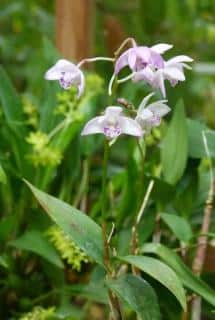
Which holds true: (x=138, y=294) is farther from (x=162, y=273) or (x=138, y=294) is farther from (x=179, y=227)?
(x=179, y=227)

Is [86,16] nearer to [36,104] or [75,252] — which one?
[36,104]

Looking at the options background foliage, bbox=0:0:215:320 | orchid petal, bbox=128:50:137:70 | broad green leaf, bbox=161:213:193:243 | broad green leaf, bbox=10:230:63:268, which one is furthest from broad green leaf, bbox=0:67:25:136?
orchid petal, bbox=128:50:137:70

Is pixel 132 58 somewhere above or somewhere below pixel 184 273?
above

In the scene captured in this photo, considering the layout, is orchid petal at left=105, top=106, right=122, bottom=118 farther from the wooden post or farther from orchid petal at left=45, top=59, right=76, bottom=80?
the wooden post

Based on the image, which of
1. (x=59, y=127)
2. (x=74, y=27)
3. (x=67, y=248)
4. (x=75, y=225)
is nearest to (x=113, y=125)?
(x=75, y=225)

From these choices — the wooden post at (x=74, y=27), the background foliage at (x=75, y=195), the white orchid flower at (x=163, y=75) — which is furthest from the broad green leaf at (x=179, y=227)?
the wooden post at (x=74, y=27)

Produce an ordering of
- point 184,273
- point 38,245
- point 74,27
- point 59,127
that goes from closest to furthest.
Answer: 1. point 184,273
2. point 38,245
3. point 59,127
4. point 74,27

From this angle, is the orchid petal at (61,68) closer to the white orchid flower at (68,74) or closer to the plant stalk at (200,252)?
the white orchid flower at (68,74)
